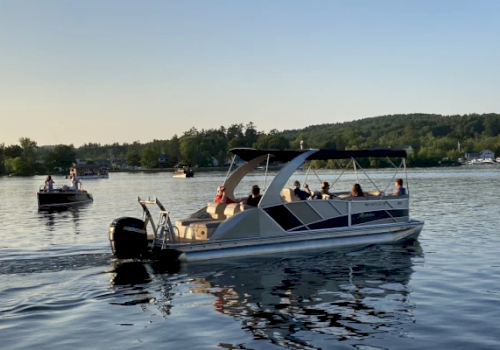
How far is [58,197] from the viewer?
4597 centimetres

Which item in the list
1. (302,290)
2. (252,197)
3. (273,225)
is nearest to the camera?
(302,290)

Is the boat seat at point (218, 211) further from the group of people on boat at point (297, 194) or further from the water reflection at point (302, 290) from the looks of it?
the water reflection at point (302, 290)

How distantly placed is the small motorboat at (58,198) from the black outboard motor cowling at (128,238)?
30.5 metres

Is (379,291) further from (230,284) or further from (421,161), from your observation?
(421,161)

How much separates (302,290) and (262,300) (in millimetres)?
1276

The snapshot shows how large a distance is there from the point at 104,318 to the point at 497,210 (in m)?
26.9

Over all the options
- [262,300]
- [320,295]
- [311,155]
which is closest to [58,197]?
[311,155]

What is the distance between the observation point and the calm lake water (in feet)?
34.5

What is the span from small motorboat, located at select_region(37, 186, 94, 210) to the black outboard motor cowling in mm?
30488

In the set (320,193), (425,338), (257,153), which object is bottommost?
(425,338)

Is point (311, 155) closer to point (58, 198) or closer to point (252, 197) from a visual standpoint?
point (252, 197)

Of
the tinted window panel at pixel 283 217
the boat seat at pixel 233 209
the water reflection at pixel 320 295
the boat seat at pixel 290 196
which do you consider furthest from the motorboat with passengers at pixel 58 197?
the water reflection at pixel 320 295

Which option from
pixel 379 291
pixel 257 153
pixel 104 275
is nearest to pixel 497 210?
pixel 257 153

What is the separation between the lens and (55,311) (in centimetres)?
1250
